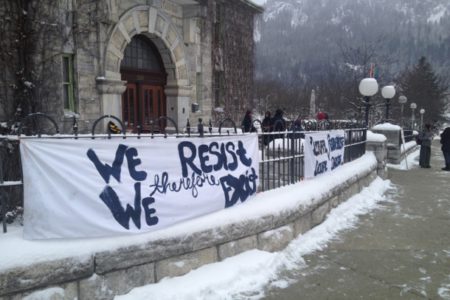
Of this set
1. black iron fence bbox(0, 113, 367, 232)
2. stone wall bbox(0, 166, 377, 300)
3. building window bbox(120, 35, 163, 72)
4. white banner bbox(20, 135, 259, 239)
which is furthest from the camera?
building window bbox(120, 35, 163, 72)

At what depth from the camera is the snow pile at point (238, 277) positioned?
3.63 metres

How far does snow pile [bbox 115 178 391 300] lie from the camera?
11.9 ft

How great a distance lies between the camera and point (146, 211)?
3.83m

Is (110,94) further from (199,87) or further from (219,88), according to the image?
(219,88)

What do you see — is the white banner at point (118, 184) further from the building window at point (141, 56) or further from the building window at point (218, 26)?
the building window at point (218, 26)

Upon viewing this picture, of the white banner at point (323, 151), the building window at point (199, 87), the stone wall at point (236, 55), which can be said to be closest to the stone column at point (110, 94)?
the building window at point (199, 87)

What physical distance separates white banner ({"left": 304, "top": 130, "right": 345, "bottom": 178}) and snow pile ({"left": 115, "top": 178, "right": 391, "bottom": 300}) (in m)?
1.51

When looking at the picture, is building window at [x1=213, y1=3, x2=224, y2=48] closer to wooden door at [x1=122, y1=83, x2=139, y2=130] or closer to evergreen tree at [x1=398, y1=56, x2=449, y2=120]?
wooden door at [x1=122, y1=83, x2=139, y2=130]

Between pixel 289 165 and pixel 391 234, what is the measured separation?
194 centimetres

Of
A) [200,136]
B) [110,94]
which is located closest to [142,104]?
[110,94]

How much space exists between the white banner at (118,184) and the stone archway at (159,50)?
6.49m

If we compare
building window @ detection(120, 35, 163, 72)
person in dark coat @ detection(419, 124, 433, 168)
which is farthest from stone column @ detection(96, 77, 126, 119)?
person in dark coat @ detection(419, 124, 433, 168)

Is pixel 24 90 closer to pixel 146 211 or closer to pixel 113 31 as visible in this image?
pixel 113 31

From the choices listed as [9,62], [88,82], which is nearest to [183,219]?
[9,62]
